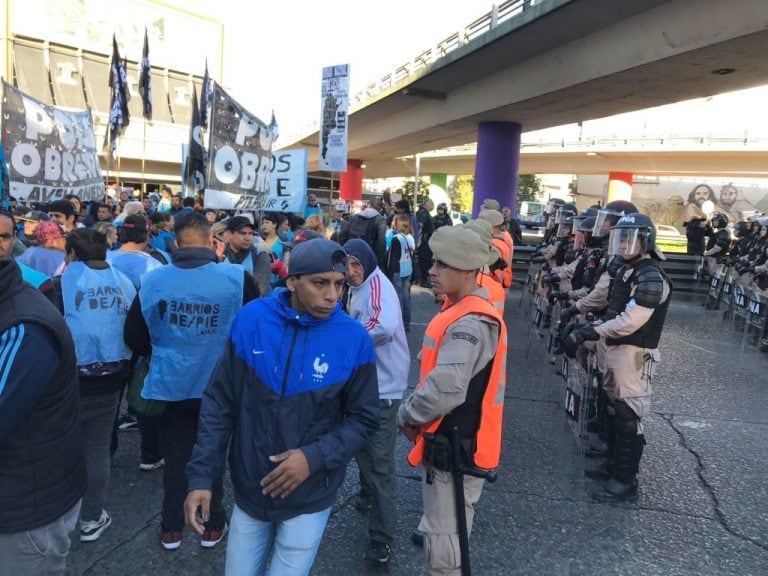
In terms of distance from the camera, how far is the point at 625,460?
4238mm

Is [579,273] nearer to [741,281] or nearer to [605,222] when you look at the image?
[605,222]

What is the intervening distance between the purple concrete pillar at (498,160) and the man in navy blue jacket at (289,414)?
15426 mm

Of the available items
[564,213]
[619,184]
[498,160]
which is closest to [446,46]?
[498,160]

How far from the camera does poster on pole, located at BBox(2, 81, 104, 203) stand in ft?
25.6

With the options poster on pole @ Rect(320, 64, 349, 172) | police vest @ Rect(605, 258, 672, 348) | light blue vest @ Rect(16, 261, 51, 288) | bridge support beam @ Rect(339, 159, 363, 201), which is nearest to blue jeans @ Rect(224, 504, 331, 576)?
light blue vest @ Rect(16, 261, 51, 288)

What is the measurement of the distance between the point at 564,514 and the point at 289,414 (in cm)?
272

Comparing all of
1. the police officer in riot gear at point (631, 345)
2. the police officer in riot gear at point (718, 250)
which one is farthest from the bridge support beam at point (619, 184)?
the police officer in riot gear at point (631, 345)

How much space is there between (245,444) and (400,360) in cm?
144

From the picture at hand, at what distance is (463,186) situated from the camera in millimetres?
75000

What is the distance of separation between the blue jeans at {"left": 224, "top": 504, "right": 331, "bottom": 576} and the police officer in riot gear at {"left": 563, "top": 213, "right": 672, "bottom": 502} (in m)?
2.77

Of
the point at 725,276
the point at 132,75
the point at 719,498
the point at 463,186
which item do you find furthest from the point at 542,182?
the point at 719,498

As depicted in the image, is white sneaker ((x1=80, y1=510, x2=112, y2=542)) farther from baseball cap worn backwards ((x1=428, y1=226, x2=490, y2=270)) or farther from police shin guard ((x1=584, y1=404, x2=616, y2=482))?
police shin guard ((x1=584, y1=404, x2=616, y2=482))

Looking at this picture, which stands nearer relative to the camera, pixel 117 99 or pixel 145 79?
pixel 117 99

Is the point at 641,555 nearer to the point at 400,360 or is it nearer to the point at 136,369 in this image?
the point at 400,360
